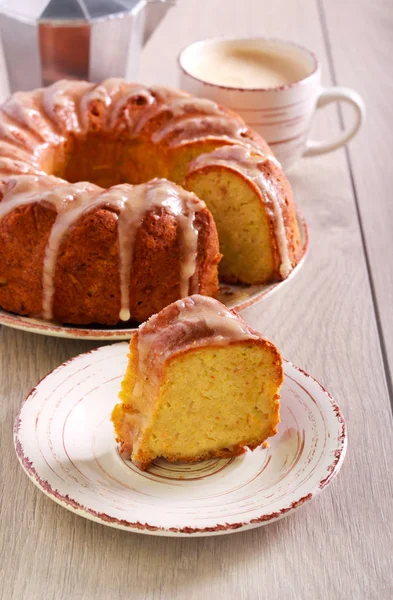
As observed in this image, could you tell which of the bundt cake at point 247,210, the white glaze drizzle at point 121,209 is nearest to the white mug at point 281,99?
the bundt cake at point 247,210

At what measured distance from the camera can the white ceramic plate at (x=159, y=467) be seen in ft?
3.44

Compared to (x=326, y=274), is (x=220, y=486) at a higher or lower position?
higher

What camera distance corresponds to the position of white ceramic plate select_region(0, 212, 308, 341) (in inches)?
56.2

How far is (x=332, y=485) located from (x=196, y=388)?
0.25m

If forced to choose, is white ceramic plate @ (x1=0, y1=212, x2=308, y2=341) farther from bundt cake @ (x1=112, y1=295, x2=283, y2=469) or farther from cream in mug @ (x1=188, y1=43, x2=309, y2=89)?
cream in mug @ (x1=188, y1=43, x2=309, y2=89)

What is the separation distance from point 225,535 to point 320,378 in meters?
0.43

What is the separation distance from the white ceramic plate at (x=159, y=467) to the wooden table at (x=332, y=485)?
6cm

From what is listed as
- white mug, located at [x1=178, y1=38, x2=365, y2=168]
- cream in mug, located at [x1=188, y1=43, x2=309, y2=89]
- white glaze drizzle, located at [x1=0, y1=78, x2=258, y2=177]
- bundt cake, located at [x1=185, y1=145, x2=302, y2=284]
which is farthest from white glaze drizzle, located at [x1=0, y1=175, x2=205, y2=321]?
cream in mug, located at [x1=188, y1=43, x2=309, y2=89]

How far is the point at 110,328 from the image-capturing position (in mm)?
1519

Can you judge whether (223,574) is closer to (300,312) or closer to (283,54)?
(300,312)

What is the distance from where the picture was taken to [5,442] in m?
1.28

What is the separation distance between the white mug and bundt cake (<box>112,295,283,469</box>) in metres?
0.88

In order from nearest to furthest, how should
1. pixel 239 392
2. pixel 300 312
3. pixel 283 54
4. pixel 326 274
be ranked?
pixel 239 392 → pixel 300 312 → pixel 326 274 → pixel 283 54

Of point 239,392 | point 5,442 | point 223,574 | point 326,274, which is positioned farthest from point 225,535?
point 326,274
